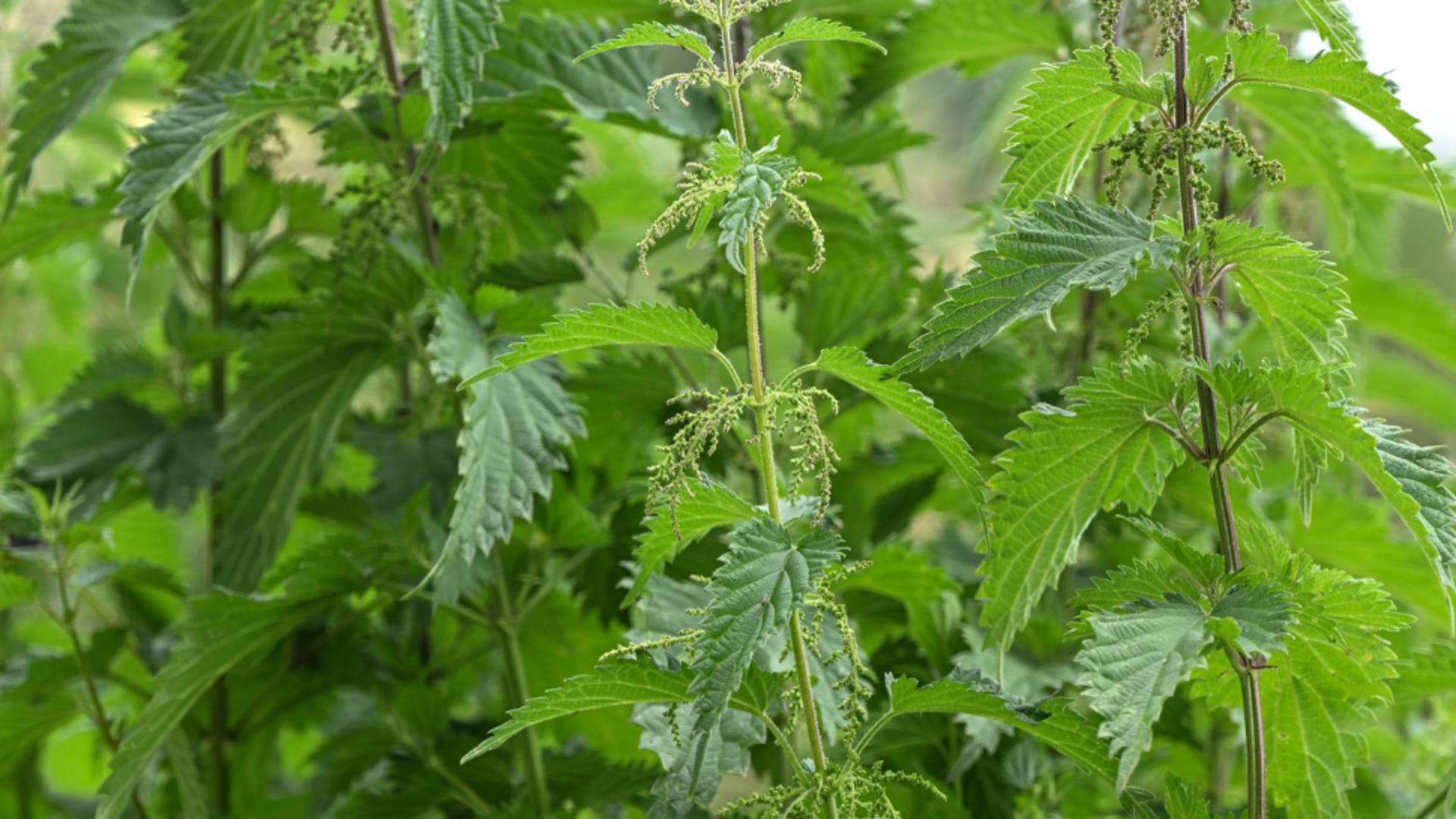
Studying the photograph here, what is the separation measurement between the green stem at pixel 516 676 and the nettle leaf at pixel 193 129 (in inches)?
12.0

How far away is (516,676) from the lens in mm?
924

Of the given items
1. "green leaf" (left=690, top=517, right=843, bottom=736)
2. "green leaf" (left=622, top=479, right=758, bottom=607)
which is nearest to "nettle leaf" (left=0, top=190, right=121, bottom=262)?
"green leaf" (left=622, top=479, right=758, bottom=607)

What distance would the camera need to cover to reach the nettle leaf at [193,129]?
0.81 meters

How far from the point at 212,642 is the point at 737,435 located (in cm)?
36

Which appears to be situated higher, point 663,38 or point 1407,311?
point 663,38

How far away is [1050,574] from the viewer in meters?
0.63

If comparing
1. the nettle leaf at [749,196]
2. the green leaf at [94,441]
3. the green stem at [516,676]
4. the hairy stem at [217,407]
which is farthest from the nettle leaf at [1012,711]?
the green leaf at [94,441]

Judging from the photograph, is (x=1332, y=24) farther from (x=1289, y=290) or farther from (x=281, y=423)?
(x=281, y=423)

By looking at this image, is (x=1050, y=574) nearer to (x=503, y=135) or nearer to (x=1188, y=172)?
(x=1188, y=172)

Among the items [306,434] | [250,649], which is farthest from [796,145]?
[250,649]

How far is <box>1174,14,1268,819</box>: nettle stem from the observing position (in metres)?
0.61

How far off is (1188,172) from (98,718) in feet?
2.69

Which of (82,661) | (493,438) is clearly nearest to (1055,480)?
(493,438)

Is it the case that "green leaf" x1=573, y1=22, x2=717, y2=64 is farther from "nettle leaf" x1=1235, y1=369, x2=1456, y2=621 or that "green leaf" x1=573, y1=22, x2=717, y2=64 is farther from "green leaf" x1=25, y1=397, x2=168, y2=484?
"green leaf" x1=25, y1=397, x2=168, y2=484
